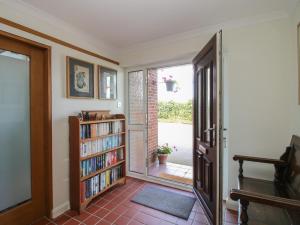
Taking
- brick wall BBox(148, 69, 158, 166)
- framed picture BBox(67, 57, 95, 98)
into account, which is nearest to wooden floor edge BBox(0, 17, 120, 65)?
framed picture BBox(67, 57, 95, 98)

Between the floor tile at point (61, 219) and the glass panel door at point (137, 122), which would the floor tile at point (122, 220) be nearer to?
the floor tile at point (61, 219)

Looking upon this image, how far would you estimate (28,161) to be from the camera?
1.79m

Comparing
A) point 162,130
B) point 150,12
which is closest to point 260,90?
point 150,12

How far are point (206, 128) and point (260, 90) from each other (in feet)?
2.57

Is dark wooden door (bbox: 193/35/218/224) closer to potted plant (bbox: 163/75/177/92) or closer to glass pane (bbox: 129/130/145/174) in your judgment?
glass pane (bbox: 129/130/145/174)

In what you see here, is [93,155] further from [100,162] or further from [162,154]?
[162,154]

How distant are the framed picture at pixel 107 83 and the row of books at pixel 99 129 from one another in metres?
0.49

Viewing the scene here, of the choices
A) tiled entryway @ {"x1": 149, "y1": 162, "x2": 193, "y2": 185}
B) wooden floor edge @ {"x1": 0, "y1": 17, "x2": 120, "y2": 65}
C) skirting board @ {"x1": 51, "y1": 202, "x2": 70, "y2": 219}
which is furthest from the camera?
tiled entryway @ {"x1": 149, "y1": 162, "x2": 193, "y2": 185}

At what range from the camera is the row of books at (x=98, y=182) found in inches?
80.7

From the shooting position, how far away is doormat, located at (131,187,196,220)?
201 cm

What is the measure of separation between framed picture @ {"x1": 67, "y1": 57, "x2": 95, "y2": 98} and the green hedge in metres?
2.97

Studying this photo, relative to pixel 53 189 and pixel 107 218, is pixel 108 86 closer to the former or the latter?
Result: pixel 53 189

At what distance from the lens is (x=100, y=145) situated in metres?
2.32

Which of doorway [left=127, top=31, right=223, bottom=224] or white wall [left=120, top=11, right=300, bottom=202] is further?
white wall [left=120, top=11, right=300, bottom=202]
